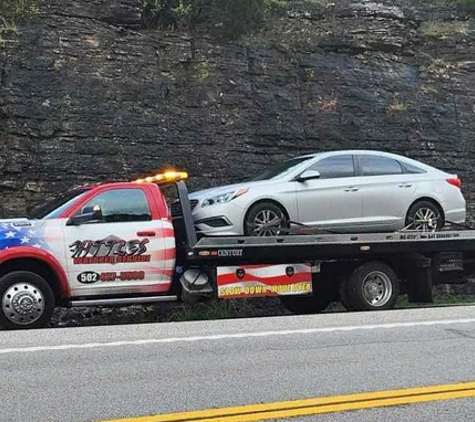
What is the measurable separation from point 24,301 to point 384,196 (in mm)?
5573

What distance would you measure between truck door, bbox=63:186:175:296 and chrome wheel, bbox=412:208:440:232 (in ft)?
13.1

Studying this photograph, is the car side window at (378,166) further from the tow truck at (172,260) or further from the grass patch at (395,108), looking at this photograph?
the grass patch at (395,108)

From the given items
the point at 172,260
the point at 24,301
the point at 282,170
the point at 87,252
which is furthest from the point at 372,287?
the point at 24,301

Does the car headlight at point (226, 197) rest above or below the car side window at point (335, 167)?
below

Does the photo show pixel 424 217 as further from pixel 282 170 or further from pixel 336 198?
pixel 282 170

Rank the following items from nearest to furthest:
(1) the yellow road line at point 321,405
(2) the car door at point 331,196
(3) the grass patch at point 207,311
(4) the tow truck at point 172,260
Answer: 1. (1) the yellow road line at point 321,405
2. (4) the tow truck at point 172,260
3. (2) the car door at point 331,196
4. (3) the grass patch at point 207,311

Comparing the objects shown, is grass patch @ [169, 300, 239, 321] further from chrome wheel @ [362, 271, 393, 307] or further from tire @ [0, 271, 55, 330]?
tire @ [0, 271, 55, 330]

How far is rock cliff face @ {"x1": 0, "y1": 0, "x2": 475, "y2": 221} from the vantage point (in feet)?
48.3

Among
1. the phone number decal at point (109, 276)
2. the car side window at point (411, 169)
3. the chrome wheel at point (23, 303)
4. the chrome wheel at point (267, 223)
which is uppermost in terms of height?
the car side window at point (411, 169)

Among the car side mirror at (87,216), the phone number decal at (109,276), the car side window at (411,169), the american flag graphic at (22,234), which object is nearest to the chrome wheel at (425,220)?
the car side window at (411,169)

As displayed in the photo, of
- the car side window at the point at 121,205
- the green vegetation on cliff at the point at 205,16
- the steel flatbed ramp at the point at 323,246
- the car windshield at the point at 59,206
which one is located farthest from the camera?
the green vegetation on cliff at the point at 205,16

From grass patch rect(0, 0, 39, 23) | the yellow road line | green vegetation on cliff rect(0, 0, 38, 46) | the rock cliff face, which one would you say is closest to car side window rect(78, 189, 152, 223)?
the yellow road line

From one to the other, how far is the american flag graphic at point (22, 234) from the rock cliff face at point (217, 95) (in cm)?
547

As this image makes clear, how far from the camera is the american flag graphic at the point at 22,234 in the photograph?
865 centimetres
